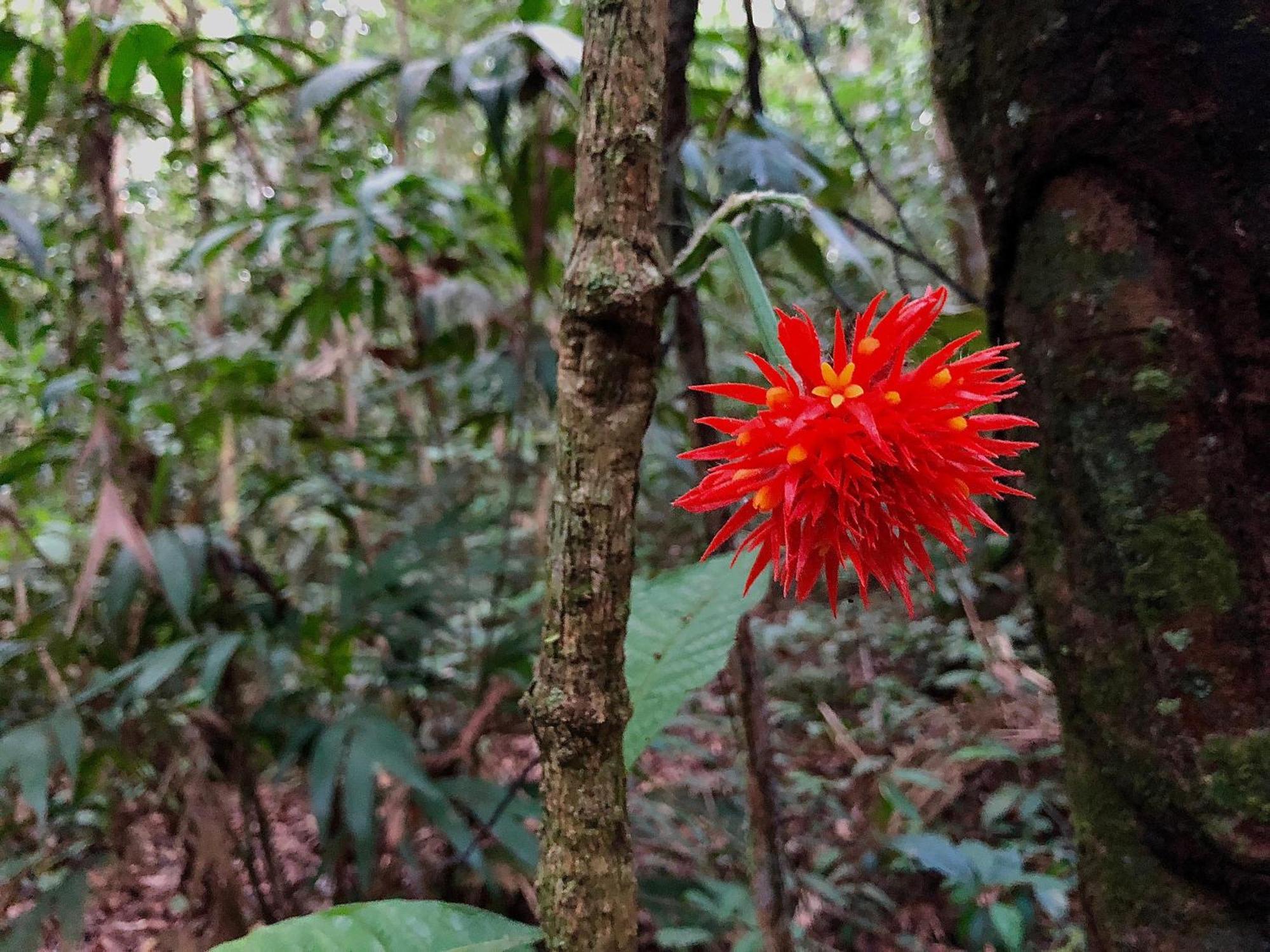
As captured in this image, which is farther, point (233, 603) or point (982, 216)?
point (233, 603)

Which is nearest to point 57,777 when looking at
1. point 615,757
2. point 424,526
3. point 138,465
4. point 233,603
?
point 233,603

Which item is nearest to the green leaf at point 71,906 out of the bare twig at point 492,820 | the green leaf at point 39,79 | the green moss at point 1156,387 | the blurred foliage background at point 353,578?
the blurred foliage background at point 353,578

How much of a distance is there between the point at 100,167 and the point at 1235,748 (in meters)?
1.99

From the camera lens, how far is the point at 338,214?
157 centimetres

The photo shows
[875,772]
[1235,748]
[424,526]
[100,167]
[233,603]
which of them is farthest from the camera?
[875,772]

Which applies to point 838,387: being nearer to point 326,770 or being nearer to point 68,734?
point 326,770

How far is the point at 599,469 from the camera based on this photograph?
1.55 feet

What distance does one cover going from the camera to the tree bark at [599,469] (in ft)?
1.49

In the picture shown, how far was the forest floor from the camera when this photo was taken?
1.40m

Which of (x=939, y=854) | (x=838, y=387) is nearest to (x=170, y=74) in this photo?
(x=838, y=387)

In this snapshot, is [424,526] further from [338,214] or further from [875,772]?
[875,772]

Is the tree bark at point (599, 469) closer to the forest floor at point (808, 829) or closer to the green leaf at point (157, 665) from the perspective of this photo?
the forest floor at point (808, 829)

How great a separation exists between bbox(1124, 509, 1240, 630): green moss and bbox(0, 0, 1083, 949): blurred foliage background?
0.25 metres

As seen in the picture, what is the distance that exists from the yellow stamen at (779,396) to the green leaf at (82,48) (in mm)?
1408
